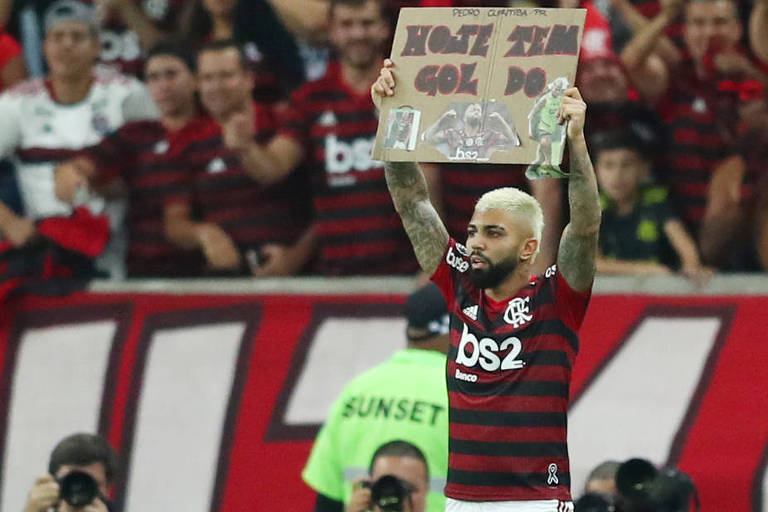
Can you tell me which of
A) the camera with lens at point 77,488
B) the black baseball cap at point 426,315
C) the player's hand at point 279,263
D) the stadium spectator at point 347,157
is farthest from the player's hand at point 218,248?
the camera with lens at point 77,488

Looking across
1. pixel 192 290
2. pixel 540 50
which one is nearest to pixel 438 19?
pixel 540 50

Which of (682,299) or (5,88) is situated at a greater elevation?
(5,88)

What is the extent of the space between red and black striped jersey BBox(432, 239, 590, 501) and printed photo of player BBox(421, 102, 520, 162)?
0.45 metres

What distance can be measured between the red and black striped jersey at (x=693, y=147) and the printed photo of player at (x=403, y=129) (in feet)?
9.21

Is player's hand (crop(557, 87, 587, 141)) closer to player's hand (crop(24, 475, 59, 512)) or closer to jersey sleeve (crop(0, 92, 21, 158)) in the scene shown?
player's hand (crop(24, 475, 59, 512))

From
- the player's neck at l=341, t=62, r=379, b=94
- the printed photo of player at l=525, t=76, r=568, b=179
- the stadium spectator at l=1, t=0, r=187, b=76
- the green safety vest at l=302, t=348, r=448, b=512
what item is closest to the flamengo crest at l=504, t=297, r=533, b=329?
the printed photo of player at l=525, t=76, r=568, b=179

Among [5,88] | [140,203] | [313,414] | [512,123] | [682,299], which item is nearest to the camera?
[512,123]

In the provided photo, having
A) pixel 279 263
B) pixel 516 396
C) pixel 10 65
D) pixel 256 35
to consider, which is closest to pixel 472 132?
pixel 516 396

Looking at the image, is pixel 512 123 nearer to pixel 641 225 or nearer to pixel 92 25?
pixel 641 225

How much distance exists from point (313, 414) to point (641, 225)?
5.50 ft

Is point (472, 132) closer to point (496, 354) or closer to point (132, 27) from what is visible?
point (496, 354)

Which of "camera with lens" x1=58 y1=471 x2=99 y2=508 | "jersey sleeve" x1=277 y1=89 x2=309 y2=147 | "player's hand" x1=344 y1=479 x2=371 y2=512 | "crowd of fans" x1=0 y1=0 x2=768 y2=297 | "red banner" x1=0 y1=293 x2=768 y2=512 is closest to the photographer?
"player's hand" x1=344 y1=479 x2=371 y2=512

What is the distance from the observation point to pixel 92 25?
9.04 meters

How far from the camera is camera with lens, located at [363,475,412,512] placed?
561 centimetres
